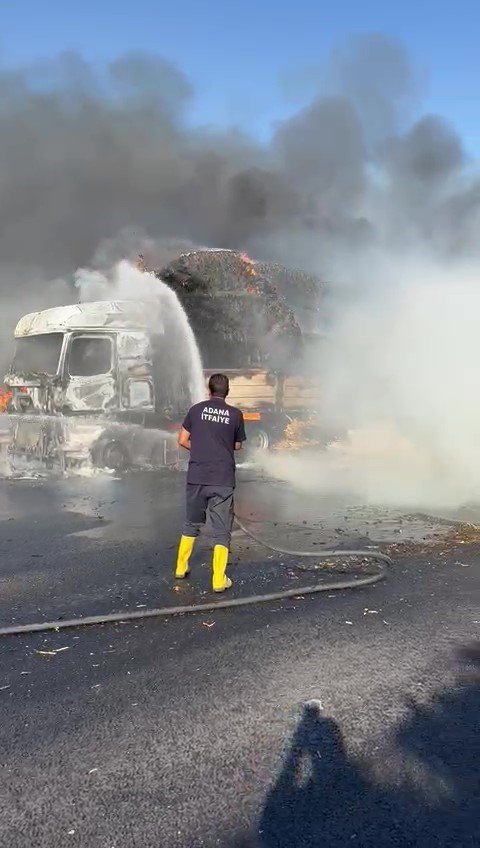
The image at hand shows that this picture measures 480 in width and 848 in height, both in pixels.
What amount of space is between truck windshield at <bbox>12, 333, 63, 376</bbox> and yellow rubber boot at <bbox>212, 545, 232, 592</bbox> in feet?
22.7

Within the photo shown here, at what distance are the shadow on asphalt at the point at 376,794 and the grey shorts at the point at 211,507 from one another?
2167 mm

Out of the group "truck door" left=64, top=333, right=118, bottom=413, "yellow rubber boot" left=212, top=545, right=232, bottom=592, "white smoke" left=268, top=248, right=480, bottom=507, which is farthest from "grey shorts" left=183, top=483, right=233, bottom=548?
"truck door" left=64, top=333, right=118, bottom=413

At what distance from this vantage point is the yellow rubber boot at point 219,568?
5066 millimetres

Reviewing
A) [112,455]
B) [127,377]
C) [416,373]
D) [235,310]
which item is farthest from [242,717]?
[235,310]

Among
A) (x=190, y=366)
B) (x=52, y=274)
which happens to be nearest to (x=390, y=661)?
(x=190, y=366)

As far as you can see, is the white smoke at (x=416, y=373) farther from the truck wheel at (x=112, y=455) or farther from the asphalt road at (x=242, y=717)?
the asphalt road at (x=242, y=717)

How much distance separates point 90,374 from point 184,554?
20.9 ft

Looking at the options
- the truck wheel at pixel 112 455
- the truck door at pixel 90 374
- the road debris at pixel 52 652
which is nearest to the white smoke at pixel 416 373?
the truck wheel at pixel 112 455

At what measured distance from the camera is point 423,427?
1048 cm

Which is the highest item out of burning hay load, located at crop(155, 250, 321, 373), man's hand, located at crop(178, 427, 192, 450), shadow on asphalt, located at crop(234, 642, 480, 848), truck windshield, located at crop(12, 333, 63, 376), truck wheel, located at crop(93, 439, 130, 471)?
burning hay load, located at crop(155, 250, 321, 373)

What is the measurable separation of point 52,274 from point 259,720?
38.1 ft

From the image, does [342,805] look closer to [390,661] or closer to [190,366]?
[390,661]

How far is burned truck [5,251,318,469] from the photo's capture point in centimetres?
1107

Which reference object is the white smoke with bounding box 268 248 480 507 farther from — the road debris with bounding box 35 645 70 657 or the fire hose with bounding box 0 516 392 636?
the road debris with bounding box 35 645 70 657
